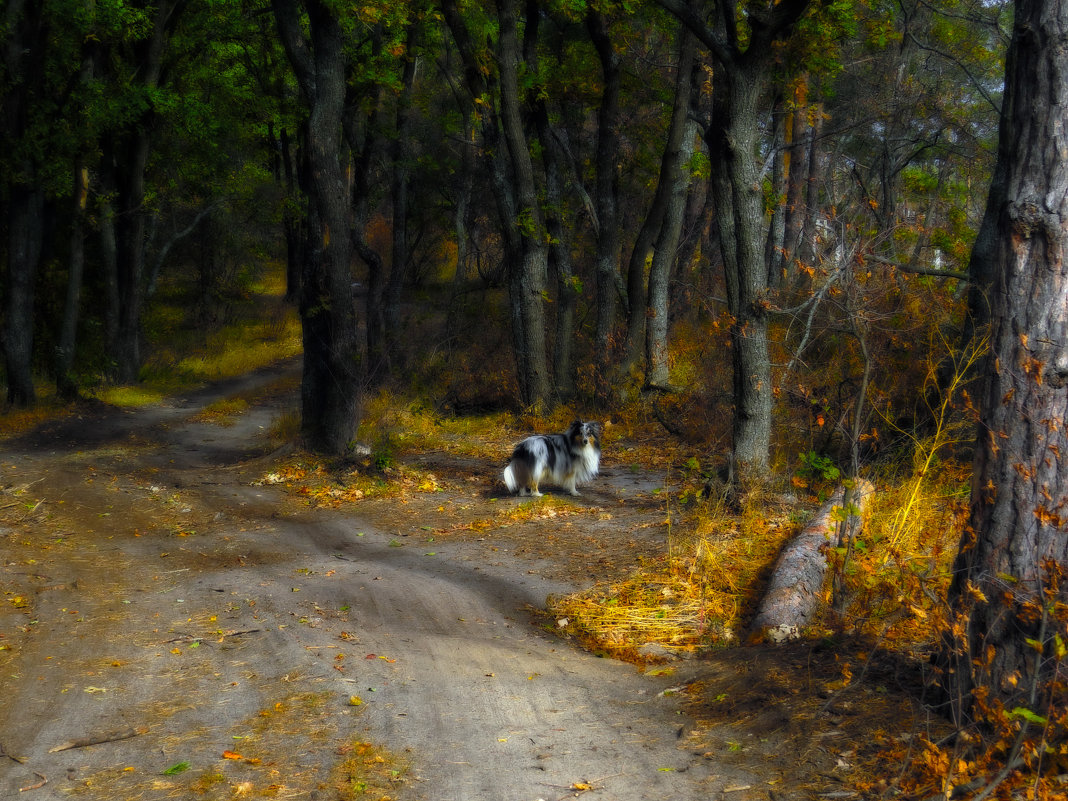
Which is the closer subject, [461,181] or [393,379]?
[393,379]

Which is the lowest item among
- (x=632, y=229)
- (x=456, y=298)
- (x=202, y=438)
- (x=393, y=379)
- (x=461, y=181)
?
(x=202, y=438)

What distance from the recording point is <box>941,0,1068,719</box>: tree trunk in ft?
15.7

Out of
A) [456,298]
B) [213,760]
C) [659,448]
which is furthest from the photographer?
[456,298]

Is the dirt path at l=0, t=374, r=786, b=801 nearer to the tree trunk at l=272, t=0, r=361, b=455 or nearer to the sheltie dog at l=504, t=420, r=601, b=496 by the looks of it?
the sheltie dog at l=504, t=420, r=601, b=496

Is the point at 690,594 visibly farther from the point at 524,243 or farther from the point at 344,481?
the point at 524,243

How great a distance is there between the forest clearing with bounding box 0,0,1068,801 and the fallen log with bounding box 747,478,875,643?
0.05 m

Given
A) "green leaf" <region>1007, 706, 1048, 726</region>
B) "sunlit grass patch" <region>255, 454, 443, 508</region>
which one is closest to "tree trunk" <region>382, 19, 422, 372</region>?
"sunlit grass patch" <region>255, 454, 443, 508</region>

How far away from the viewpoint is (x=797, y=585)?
26.6ft

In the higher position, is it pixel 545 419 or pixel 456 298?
pixel 456 298

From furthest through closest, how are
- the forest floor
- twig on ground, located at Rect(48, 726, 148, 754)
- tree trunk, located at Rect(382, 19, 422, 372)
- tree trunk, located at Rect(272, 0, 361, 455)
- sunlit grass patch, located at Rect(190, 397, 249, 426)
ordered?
tree trunk, located at Rect(382, 19, 422, 372), sunlit grass patch, located at Rect(190, 397, 249, 426), tree trunk, located at Rect(272, 0, 361, 455), twig on ground, located at Rect(48, 726, 148, 754), the forest floor

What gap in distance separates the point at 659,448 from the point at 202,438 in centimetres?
1089

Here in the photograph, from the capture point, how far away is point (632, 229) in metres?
33.2

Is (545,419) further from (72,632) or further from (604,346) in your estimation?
(72,632)

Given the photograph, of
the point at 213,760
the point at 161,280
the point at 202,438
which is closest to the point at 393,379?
the point at 202,438
